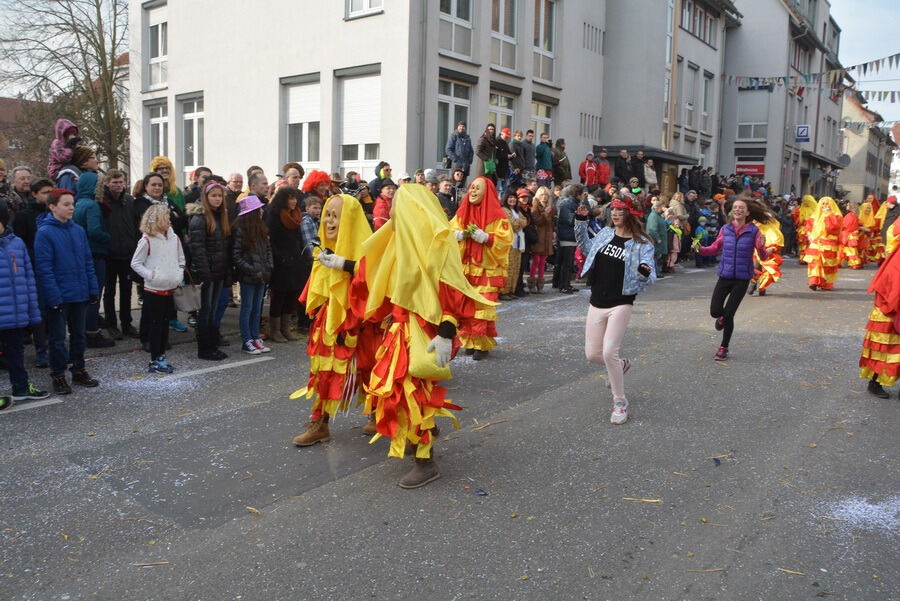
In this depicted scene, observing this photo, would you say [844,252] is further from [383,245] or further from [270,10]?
[383,245]

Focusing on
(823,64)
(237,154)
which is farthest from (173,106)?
(823,64)

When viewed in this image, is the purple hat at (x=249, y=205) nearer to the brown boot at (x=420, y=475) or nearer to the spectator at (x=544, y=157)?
the brown boot at (x=420, y=475)

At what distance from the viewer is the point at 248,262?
8.81 m

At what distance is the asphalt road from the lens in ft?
12.1

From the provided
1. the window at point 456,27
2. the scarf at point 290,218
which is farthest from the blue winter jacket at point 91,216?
the window at point 456,27

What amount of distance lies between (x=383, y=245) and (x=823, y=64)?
55714 millimetres

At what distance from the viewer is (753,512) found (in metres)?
4.53

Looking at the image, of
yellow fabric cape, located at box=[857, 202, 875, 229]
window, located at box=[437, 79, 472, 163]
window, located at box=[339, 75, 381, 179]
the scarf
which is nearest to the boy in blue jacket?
the scarf

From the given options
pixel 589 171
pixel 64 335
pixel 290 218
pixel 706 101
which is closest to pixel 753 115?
pixel 706 101

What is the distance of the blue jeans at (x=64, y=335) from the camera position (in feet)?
22.7

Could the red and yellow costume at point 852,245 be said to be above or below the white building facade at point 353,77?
below

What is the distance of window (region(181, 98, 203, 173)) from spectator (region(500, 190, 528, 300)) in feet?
51.0

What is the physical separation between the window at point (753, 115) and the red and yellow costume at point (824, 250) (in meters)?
27.8

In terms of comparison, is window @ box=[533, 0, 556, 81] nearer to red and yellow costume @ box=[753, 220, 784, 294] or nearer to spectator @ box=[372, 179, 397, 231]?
red and yellow costume @ box=[753, 220, 784, 294]
